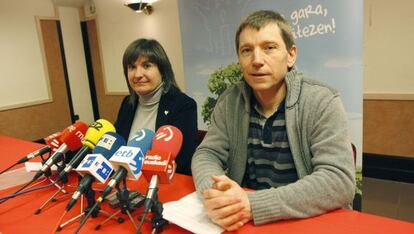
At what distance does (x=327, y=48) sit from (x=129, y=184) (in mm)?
A: 1694

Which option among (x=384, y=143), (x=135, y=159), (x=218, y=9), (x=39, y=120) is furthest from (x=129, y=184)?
(x=39, y=120)

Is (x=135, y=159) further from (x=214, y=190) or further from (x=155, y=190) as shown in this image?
(x=214, y=190)

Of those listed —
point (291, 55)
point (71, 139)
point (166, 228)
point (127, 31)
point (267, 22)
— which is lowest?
point (166, 228)

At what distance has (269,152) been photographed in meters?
1.28

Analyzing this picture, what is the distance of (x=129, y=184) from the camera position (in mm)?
1263

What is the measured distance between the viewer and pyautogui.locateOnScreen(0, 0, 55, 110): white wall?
174 inches

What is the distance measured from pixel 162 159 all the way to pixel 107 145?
27cm

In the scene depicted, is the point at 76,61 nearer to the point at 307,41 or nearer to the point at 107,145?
the point at 307,41

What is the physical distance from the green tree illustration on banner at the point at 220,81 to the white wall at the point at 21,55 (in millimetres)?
3095

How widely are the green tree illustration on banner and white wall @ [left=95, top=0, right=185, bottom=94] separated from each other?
3.76 ft

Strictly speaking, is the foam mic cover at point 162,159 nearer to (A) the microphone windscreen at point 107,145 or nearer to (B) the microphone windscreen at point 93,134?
(A) the microphone windscreen at point 107,145

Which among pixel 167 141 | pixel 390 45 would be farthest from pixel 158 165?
pixel 390 45

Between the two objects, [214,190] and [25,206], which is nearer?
[214,190]

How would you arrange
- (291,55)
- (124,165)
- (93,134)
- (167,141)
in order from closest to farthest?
(124,165)
(167,141)
(93,134)
(291,55)
